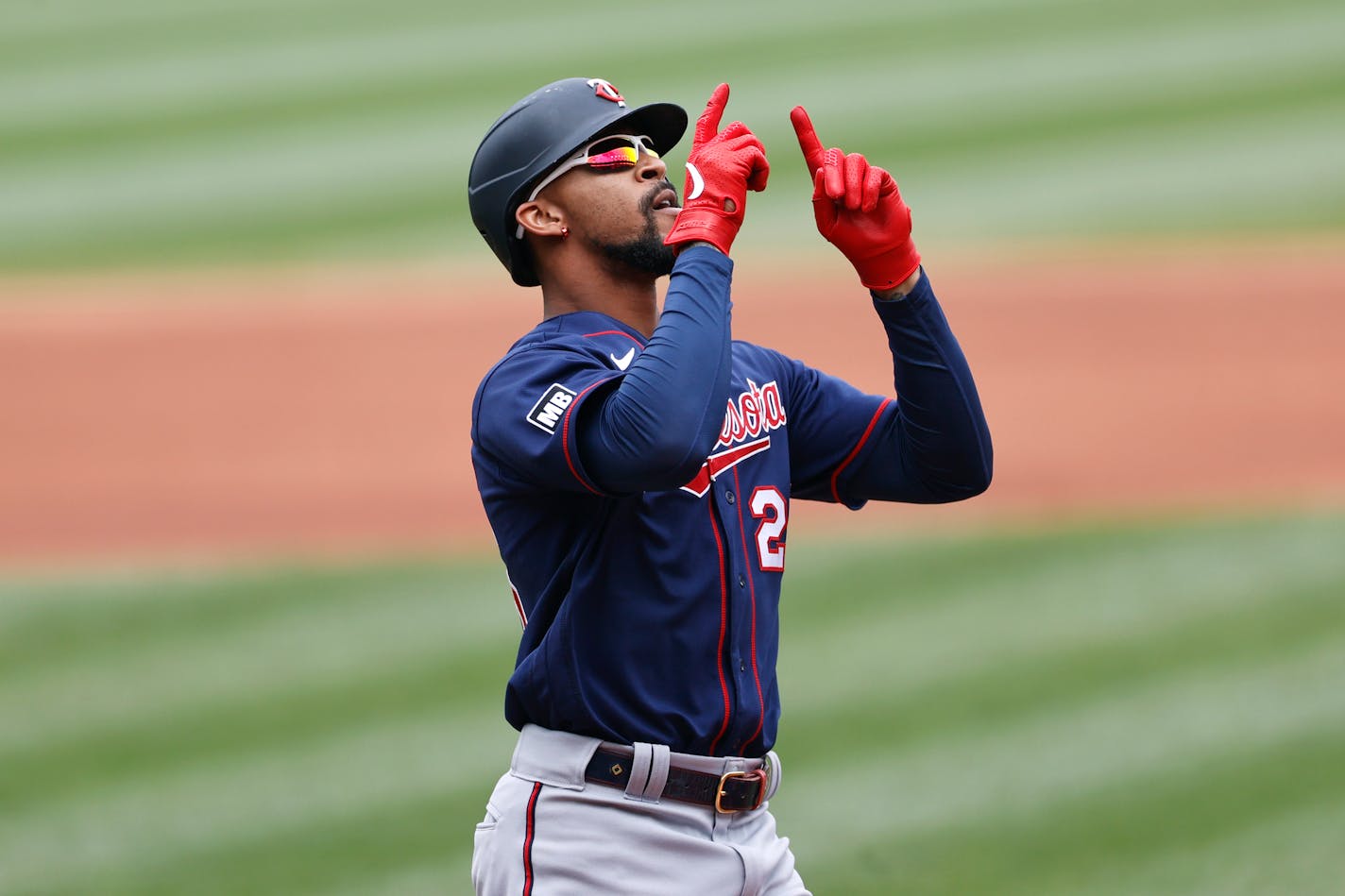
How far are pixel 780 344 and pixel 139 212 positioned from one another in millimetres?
3310

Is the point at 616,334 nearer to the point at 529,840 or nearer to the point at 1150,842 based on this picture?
the point at 529,840

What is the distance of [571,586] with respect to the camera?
2428 mm

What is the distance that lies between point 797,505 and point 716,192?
4.01 meters

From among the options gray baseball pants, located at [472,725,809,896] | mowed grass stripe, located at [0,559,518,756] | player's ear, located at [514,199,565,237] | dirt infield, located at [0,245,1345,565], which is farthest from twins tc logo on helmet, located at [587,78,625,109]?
dirt infield, located at [0,245,1345,565]

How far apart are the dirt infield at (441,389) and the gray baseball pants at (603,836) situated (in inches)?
137

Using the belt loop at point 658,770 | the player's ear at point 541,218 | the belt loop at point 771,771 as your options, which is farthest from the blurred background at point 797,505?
the player's ear at point 541,218

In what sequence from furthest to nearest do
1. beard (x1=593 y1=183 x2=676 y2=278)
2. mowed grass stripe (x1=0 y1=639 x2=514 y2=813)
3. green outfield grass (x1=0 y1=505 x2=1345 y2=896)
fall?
mowed grass stripe (x1=0 y1=639 x2=514 y2=813) → green outfield grass (x1=0 y1=505 x2=1345 y2=896) → beard (x1=593 y1=183 x2=676 y2=278)

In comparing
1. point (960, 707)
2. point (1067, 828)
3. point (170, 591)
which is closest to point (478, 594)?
point (170, 591)

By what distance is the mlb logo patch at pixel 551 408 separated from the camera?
2303mm

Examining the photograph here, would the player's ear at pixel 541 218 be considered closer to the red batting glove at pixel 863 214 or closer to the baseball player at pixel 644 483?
the baseball player at pixel 644 483

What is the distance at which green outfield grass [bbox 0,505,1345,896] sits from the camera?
4270mm

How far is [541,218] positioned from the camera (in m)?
2.65

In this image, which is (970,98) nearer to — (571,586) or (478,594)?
(478,594)

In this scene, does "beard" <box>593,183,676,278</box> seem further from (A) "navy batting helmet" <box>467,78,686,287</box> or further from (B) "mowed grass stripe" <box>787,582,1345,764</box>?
(B) "mowed grass stripe" <box>787,582,1345,764</box>
